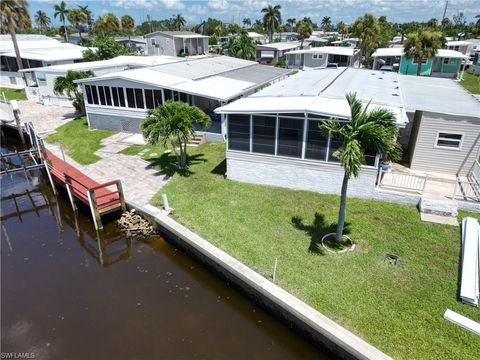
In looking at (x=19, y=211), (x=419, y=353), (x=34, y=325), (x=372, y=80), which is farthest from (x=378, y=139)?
(x=19, y=211)

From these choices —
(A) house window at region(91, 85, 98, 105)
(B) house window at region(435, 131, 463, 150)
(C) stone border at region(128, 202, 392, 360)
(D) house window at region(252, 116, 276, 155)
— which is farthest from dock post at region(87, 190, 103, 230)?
(B) house window at region(435, 131, 463, 150)

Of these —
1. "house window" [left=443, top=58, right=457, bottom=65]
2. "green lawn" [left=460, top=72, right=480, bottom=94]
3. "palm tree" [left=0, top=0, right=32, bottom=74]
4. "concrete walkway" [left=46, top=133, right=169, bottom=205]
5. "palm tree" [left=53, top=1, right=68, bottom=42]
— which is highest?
"palm tree" [left=53, top=1, right=68, bottom=42]

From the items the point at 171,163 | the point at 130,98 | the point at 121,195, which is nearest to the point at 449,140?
the point at 171,163

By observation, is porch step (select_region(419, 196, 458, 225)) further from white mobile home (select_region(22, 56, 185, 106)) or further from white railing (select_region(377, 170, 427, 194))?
white mobile home (select_region(22, 56, 185, 106))

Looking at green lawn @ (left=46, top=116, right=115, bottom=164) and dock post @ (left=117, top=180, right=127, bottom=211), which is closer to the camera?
dock post @ (left=117, top=180, right=127, bottom=211)

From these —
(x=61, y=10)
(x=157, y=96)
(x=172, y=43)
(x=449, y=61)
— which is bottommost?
(x=157, y=96)

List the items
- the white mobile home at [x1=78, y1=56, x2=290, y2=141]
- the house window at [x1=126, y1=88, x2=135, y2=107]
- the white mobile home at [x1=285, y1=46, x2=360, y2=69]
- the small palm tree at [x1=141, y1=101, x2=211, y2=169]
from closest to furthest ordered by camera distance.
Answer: the small palm tree at [x1=141, y1=101, x2=211, y2=169]
the white mobile home at [x1=78, y1=56, x2=290, y2=141]
the house window at [x1=126, y1=88, x2=135, y2=107]
the white mobile home at [x1=285, y1=46, x2=360, y2=69]

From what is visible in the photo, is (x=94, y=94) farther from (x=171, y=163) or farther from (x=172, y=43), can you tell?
(x=172, y=43)
